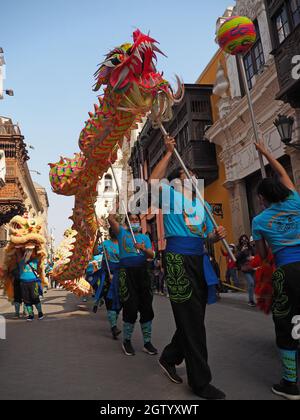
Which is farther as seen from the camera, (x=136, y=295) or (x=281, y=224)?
(x=136, y=295)

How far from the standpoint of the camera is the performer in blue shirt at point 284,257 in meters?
2.68

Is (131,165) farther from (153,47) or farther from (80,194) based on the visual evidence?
(153,47)

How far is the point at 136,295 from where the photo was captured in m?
4.39

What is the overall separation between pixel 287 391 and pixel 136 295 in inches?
83.0

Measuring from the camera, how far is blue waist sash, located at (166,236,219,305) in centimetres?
293

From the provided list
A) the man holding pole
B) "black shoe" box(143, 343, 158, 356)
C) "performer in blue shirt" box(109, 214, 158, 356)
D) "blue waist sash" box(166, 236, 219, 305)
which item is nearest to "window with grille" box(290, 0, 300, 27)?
"performer in blue shirt" box(109, 214, 158, 356)

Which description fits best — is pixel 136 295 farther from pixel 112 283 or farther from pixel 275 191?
pixel 275 191

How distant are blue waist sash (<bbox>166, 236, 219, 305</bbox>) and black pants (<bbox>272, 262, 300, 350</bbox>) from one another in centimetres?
49

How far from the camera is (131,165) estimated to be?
3148 centimetres

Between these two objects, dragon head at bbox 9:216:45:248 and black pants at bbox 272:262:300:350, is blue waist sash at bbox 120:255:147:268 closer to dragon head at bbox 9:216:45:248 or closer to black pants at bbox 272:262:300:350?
black pants at bbox 272:262:300:350

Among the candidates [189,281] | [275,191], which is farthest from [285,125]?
[189,281]

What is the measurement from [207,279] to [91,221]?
200 inches

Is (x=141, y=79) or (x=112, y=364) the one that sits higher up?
(x=141, y=79)

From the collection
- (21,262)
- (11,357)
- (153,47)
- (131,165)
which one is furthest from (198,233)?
(131,165)
